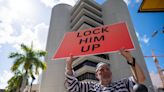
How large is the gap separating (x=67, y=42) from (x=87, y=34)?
46cm

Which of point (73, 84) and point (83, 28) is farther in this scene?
point (83, 28)

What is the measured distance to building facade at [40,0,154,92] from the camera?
118 feet

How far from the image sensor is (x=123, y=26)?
10.6ft

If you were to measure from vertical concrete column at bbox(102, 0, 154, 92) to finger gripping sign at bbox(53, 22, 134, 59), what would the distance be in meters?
33.4

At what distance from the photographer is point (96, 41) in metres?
3.19

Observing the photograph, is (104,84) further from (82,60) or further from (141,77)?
(82,60)

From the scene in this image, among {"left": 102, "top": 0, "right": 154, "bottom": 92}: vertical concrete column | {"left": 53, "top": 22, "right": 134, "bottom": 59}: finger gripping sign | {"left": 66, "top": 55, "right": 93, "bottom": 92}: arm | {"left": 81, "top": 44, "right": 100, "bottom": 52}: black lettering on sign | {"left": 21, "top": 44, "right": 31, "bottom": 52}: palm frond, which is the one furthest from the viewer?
{"left": 102, "top": 0, "right": 154, "bottom": 92}: vertical concrete column

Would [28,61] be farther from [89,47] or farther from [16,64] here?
[89,47]

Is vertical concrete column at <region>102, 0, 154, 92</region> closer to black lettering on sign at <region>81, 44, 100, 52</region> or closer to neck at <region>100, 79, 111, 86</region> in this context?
black lettering on sign at <region>81, 44, 100, 52</region>

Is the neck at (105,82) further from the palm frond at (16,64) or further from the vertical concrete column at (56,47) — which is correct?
the vertical concrete column at (56,47)

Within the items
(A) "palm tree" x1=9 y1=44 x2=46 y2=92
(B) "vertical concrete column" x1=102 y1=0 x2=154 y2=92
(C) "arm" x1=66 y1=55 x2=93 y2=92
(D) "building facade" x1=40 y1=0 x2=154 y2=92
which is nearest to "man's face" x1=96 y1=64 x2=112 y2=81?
(C) "arm" x1=66 y1=55 x2=93 y2=92

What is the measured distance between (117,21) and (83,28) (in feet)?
31.1

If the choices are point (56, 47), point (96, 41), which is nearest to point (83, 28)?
point (56, 47)

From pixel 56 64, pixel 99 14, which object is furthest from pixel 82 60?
pixel 99 14
